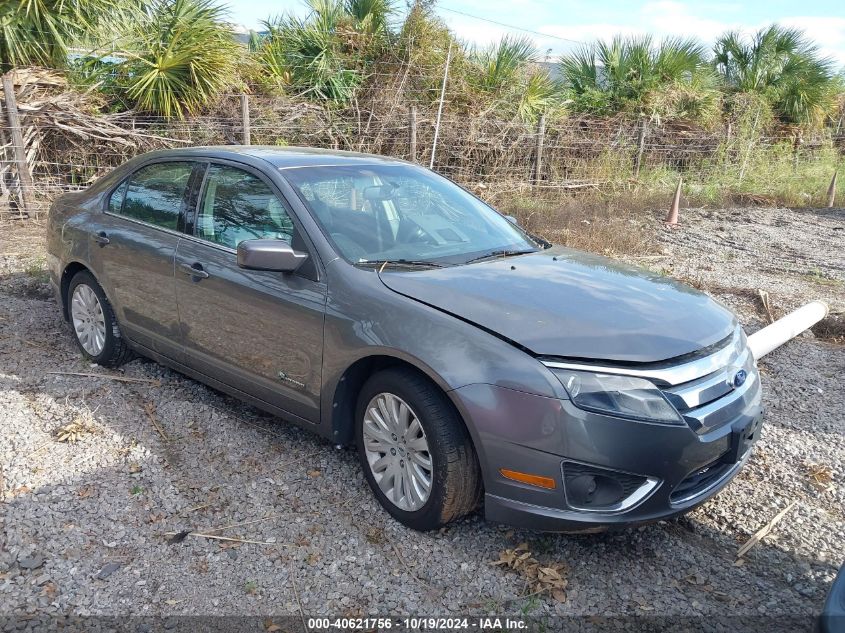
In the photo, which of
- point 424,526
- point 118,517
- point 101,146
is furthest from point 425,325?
point 101,146

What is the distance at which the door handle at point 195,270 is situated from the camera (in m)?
3.98

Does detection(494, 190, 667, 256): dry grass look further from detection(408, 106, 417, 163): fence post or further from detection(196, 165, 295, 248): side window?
detection(196, 165, 295, 248): side window

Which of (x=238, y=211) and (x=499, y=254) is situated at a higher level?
(x=238, y=211)

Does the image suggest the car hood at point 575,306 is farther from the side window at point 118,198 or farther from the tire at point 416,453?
the side window at point 118,198

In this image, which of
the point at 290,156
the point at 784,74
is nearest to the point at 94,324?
the point at 290,156

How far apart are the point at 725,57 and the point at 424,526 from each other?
61.2 feet

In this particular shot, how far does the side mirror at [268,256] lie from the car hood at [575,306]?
461 mm

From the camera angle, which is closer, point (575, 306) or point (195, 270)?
point (575, 306)

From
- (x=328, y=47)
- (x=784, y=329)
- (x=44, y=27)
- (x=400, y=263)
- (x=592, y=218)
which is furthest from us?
(x=328, y=47)

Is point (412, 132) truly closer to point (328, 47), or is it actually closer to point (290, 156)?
point (328, 47)

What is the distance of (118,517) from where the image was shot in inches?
130

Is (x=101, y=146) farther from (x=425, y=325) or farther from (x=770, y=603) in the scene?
(x=770, y=603)

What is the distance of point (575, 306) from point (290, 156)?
1983 millimetres

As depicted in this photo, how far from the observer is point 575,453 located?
2.72 meters
